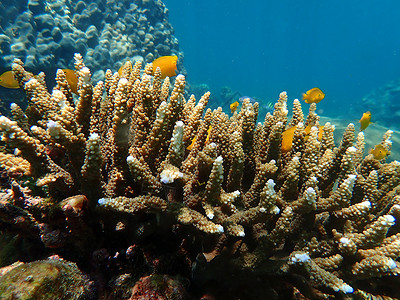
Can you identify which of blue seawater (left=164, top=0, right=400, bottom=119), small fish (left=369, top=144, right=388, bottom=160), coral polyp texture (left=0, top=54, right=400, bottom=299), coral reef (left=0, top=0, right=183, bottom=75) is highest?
blue seawater (left=164, top=0, right=400, bottom=119)

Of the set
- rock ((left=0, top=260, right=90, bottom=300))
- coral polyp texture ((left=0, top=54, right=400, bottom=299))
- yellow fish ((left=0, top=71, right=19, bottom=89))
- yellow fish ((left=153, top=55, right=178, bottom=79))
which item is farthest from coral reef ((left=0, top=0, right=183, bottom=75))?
rock ((left=0, top=260, right=90, bottom=300))

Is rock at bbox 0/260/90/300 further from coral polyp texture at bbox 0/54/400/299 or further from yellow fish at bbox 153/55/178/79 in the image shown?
yellow fish at bbox 153/55/178/79

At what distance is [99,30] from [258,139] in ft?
46.3

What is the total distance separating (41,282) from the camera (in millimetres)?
1216

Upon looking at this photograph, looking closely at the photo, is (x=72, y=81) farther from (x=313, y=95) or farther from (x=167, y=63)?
(x=313, y=95)

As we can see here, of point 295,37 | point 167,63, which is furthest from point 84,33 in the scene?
point 295,37

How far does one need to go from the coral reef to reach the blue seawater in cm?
9005

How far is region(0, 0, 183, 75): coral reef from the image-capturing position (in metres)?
9.16

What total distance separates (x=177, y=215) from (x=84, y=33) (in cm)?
1378

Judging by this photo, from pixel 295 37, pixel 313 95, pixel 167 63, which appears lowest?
pixel 167 63

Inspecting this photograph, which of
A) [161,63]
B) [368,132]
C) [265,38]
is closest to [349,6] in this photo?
[265,38]

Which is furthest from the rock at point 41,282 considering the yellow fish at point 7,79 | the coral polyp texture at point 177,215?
the yellow fish at point 7,79

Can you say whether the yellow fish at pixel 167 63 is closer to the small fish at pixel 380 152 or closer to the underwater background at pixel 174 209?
the underwater background at pixel 174 209

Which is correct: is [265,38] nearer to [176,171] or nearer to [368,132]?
[368,132]
